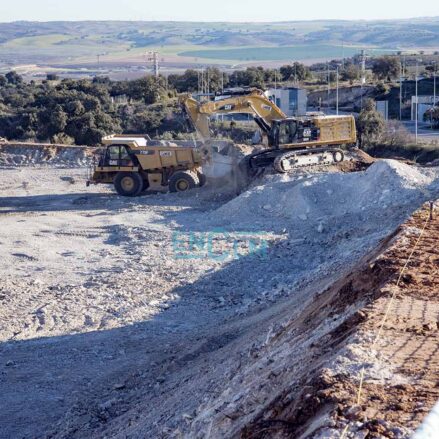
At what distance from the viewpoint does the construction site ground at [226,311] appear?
662 centimetres

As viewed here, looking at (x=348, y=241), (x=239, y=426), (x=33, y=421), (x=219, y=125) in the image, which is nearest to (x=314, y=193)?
(x=348, y=241)

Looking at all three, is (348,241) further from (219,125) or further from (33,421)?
(219,125)

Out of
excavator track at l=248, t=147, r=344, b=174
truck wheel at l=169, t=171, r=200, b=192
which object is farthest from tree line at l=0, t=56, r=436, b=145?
excavator track at l=248, t=147, r=344, b=174

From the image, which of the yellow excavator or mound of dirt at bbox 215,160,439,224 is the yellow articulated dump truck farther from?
mound of dirt at bbox 215,160,439,224

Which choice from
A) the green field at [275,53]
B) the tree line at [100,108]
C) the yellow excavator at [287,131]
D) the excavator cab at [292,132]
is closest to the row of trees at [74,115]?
the tree line at [100,108]

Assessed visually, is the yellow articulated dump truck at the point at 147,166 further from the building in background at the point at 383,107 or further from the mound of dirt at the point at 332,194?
the building in background at the point at 383,107

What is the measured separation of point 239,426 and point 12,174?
28.0 m

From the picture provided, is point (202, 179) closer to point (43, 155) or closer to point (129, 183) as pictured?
point (129, 183)

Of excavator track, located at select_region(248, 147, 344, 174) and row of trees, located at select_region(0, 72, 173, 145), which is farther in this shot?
row of trees, located at select_region(0, 72, 173, 145)

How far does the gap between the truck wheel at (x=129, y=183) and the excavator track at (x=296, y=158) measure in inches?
129

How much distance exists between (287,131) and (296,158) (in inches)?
34.5

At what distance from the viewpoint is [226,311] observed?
46.4 feet

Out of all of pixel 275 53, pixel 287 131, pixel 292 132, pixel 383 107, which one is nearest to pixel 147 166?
pixel 287 131

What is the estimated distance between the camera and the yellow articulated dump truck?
25.0 m
